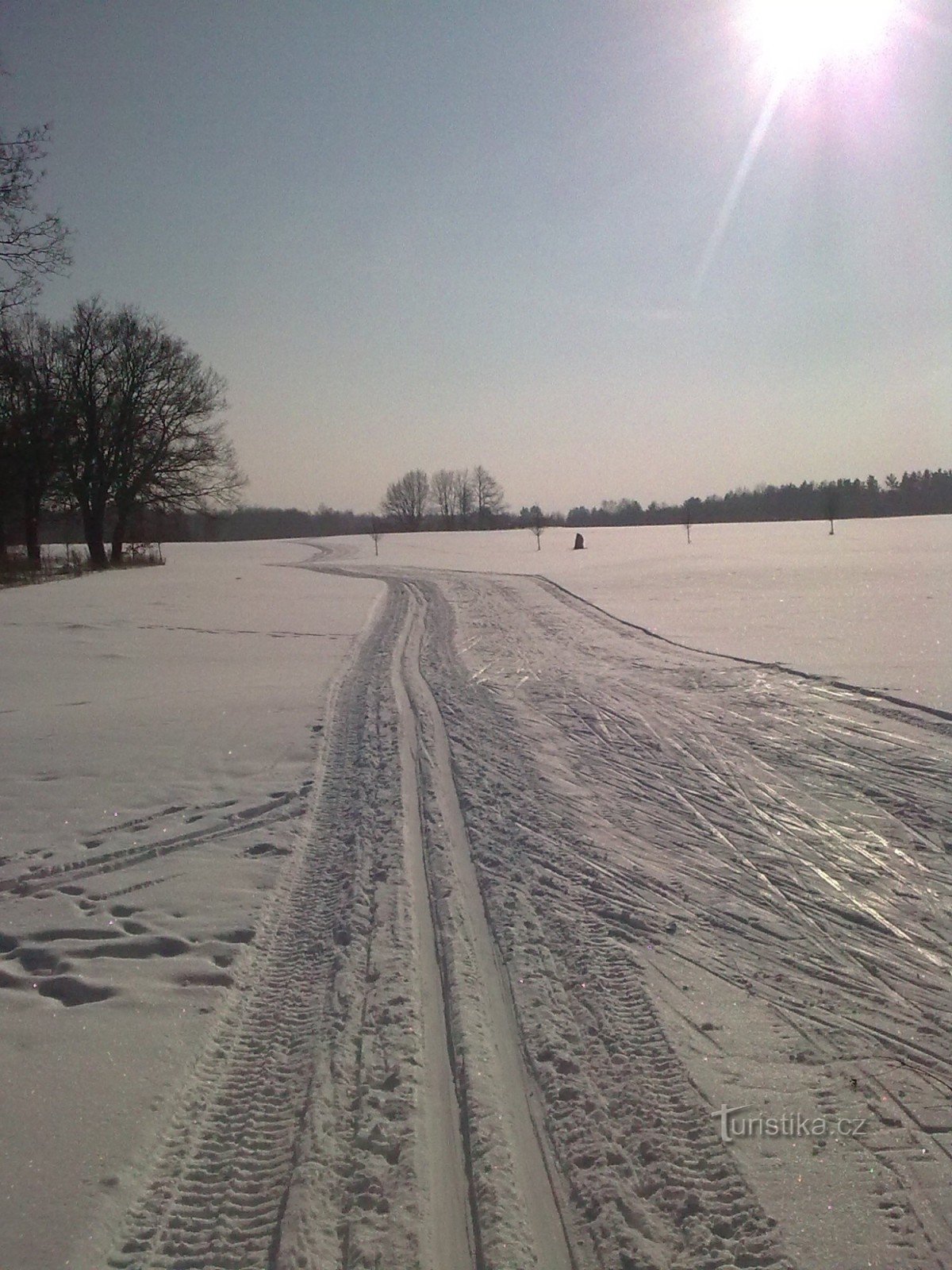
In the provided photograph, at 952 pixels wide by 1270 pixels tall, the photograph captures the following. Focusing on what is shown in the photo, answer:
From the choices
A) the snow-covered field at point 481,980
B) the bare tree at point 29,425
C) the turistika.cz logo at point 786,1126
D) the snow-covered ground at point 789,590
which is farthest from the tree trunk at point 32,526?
the turistika.cz logo at point 786,1126

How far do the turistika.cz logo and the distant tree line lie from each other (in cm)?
8598

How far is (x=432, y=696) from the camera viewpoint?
9594 millimetres

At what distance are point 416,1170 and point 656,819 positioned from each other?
133 inches

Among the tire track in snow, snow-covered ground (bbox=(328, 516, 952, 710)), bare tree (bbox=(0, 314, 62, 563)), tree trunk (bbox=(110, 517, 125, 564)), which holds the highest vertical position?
bare tree (bbox=(0, 314, 62, 563))

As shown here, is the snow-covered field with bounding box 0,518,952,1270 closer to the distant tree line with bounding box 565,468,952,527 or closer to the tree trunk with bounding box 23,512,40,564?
the tree trunk with bounding box 23,512,40,564

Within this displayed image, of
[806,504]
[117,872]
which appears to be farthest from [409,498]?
[117,872]

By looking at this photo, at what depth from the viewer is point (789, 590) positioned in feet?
65.0

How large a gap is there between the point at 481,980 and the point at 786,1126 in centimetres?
141

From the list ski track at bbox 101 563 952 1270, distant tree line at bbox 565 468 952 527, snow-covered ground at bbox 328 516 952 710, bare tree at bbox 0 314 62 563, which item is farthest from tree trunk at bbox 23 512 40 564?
distant tree line at bbox 565 468 952 527

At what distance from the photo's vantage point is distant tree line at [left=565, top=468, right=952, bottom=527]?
314ft

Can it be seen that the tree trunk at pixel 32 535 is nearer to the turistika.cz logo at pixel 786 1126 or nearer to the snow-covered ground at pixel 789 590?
the snow-covered ground at pixel 789 590

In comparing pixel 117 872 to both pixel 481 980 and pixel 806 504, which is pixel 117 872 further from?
pixel 806 504

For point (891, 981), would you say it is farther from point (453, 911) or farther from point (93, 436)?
point (93, 436)

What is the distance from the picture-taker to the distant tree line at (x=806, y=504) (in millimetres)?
95625
